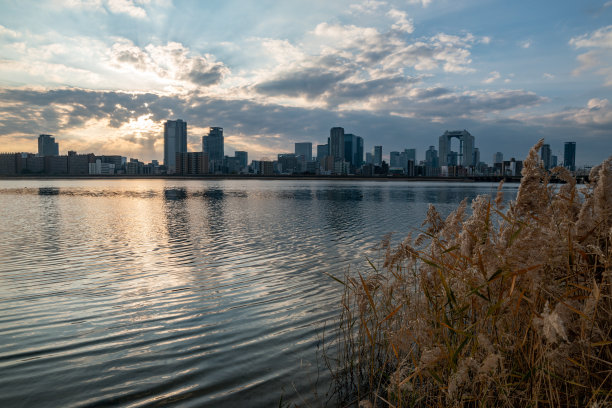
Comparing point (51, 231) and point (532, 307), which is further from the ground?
point (532, 307)

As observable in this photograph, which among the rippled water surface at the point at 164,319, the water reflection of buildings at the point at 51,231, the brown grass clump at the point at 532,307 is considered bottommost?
the rippled water surface at the point at 164,319

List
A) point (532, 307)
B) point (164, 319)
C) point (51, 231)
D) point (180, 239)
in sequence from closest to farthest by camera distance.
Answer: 1. point (532, 307)
2. point (164, 319)
3. point (180, 239)
4. point (51, 231)

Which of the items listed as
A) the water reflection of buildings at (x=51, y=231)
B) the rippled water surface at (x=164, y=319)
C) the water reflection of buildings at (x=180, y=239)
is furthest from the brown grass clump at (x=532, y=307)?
the water reflection of buildings at (x=51, y=231)

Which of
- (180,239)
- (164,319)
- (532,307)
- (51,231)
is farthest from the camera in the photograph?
(51,231)

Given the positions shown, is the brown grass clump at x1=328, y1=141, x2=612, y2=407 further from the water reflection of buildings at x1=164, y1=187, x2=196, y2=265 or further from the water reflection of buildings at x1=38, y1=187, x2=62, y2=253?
the water reflection of buildings at x1=38, y1=187, x2=62, y2=253

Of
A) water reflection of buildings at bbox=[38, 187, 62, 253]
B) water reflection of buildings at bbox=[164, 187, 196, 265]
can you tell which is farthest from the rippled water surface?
water reflection of buildings at bbox=[38, 187, 62, 253]

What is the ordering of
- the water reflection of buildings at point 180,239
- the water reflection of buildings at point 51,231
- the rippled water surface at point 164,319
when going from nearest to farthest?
the rippled water surface at point 164,319
the water reflection of buildings at point 180,239
the water reflection of buildings at point 51,231

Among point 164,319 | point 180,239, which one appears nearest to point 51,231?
point 180,239

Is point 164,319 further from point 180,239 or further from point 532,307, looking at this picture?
point 180,239

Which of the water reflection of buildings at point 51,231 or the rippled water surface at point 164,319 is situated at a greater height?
the water reflection of buildings at point 51,231

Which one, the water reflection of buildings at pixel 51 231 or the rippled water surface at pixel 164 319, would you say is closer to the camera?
the rippled water surface at pixel 164 319

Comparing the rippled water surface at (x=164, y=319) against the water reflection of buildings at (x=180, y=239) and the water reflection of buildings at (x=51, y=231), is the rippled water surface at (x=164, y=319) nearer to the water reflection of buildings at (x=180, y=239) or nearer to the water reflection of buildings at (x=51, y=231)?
the water reflection of buildings at (x=180, y=239)

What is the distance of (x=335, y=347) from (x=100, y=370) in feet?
15.0

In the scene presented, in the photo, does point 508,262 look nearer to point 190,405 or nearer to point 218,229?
point 190,405
